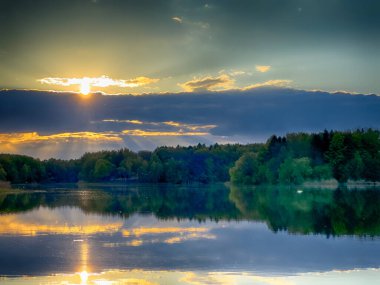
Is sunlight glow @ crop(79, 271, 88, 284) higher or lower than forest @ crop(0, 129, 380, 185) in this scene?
lower

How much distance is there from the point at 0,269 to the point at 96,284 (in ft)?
16.5

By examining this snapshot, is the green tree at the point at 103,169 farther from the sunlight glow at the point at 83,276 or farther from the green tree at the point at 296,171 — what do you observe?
the sunlight glow at the point at 83,276

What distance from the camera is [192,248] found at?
2720 cm

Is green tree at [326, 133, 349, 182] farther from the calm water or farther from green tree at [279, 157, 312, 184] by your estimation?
the calm water

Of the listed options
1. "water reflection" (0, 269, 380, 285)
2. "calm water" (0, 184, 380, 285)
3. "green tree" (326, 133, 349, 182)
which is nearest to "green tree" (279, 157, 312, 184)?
"green tree" (326, 133, 349, 182)

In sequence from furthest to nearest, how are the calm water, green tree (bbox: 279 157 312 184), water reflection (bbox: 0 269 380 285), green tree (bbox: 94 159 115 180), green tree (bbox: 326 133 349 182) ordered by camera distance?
1. green tree (bbox: 94 159 115 180)
2. green tree (bbox: 326 133 349 182)
3. green tree (bbox: 279 157 312 184)
4. the calm water
5. water reflection (bbox: 0 269 380 285)

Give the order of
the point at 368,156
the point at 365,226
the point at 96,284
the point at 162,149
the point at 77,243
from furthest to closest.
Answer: the point at 162,149, the point at 368,156, the point at 365,226, the point at 77,243, the point at 96,284

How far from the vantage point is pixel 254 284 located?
1922 centimetres

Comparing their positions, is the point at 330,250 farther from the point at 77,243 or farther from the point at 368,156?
the point at 368,156

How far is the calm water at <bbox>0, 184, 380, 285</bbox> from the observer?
2055cm

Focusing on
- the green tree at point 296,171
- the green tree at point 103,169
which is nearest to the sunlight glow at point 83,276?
the green tree at point 296,171

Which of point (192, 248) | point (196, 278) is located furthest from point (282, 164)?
point (196, 278)

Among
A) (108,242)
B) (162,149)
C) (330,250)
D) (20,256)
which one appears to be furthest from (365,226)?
(162,149)

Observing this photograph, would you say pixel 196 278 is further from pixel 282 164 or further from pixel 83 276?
Result: pixel 282 164
